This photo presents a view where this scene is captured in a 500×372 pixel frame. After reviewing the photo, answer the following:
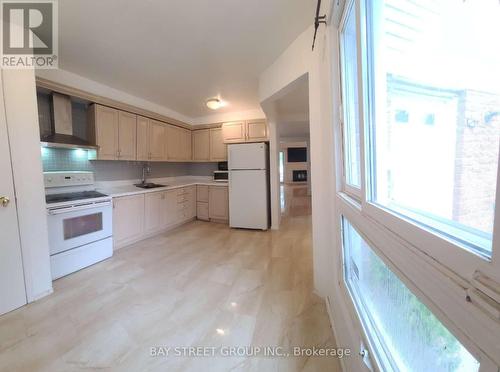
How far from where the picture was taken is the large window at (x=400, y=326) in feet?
1.44

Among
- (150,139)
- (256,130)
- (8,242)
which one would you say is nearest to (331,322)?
(8,242)

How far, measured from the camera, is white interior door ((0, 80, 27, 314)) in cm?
165

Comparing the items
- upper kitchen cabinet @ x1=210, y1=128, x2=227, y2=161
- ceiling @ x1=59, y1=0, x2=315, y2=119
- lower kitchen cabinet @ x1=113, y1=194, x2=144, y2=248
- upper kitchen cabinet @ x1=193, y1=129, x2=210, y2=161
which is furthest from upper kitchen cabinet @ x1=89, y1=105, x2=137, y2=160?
upper kitchen cabinet @ x1=210, y1=128, x2=227, y2=161

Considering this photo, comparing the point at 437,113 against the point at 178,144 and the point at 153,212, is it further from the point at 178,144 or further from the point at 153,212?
the point at 178,144

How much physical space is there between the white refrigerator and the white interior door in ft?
9.47

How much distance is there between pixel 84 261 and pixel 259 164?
9.77ft

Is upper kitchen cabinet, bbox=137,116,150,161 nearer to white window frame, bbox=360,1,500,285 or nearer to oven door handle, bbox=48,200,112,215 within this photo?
oven door handle, bbox=48,200,112,215

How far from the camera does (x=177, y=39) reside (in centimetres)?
200

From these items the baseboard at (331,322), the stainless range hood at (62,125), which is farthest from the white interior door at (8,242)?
the baseboard at (331,322)

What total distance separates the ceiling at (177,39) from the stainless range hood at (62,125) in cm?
44

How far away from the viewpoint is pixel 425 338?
521 millimetres

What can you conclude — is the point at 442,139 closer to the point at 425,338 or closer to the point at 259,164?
the point at 425,338

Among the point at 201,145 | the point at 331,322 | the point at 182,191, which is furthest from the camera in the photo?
the point at 201,145

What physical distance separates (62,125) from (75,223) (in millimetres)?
1339
